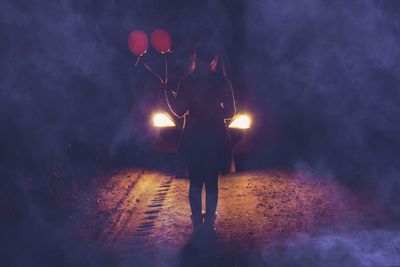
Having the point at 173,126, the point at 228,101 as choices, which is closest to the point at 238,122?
the point at 228,101

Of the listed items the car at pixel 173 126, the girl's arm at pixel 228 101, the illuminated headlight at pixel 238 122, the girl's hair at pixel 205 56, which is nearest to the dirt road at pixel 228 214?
the car at pixel 173 126

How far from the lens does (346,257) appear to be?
404cm

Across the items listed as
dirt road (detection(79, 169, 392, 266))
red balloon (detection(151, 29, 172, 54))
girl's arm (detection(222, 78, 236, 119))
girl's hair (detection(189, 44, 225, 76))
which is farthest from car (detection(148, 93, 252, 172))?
red balloon (detection(151, 29, 172, 54))

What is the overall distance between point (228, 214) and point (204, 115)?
179 cm

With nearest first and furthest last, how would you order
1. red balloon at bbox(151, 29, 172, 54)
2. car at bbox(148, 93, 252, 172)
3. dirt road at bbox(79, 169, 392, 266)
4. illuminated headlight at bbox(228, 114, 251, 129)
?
dirt road at bbox(79, 169, 392, 266) → car at bbox(148, 93, 252, 172) → illuminated headlight at bbox(228, 114, 251, 129) → red balloon at bbox(151, 29, 172, 54)

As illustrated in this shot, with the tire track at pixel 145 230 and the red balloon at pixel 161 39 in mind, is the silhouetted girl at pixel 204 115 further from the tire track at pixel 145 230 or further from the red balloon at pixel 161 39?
the red balloon at pixel 161 39

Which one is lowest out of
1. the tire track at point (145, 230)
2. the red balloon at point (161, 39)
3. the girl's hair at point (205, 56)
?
the tire track at point (145, 230)

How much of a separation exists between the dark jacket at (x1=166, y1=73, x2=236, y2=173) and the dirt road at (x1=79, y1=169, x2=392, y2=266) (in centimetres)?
104

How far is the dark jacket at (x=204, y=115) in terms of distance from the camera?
4.52 m

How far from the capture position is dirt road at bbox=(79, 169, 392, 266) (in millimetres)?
4539

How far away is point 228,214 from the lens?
220 inches

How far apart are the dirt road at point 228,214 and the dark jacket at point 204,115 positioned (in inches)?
40.9

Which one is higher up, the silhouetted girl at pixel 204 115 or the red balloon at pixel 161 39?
the red balloon at pixel 161 39

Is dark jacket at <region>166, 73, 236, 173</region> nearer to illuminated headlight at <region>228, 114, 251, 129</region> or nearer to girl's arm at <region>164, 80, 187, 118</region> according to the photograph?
girl's arm at <region>164, 80, 187, 118</region>
